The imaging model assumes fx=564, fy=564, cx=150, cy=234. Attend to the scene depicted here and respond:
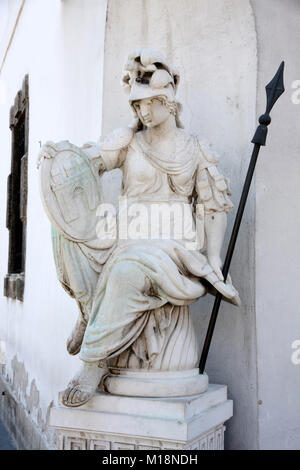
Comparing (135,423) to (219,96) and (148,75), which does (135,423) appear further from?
(219,96)

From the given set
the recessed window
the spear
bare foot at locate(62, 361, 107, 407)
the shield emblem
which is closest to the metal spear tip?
the spear

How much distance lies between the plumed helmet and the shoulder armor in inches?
6.2

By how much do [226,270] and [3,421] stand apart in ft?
12.5

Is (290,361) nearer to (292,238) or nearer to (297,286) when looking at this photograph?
(297,286)

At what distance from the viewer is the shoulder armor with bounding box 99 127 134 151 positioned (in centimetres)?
258

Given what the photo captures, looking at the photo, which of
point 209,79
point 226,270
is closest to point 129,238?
point 226,270

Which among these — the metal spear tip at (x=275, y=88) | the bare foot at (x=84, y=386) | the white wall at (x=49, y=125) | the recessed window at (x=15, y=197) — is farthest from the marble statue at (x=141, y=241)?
the recessed window at (x=15, y=197)

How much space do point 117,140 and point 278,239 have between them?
105 centimetres

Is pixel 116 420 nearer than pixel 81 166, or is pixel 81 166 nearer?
pixel 116 420

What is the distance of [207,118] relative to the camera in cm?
323

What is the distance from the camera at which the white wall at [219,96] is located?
9.56 ft

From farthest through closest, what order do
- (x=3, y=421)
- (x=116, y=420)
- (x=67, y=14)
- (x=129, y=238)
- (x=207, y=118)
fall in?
(x=3, y=421), (x=67, y=14), (x=207, y=118), (x=129, y=238), (x=116, y=420)

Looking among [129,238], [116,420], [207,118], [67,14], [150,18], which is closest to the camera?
[116,420]

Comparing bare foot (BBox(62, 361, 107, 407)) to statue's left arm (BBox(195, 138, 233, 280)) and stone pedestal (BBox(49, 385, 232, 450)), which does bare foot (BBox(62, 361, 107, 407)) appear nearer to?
stone pedestal (BBox(49, 385, 232, 450))
